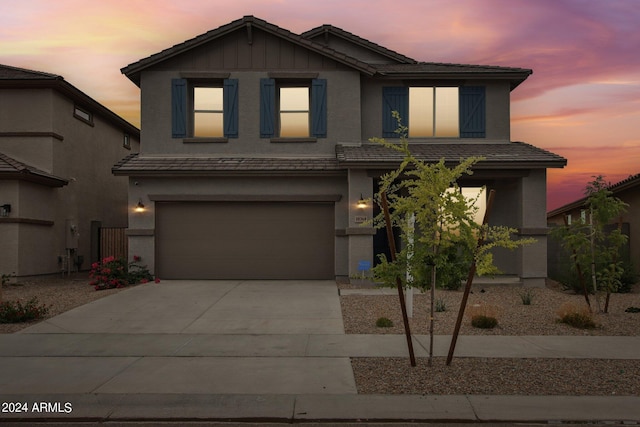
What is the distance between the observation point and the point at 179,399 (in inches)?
254

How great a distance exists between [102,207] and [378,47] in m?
13.4

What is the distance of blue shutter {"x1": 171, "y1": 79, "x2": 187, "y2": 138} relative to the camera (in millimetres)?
18016

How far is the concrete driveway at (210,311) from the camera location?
35.0 feet

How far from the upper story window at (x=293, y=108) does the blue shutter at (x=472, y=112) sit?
16.0 feet

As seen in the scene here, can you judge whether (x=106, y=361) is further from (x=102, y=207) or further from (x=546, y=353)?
(x=102, y=207)

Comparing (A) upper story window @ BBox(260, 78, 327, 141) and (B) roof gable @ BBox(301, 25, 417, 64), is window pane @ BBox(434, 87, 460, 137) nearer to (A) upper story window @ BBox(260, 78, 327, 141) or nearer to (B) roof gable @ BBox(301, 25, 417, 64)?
(B) roof gable @ BBox(301, 25, 417, 64)

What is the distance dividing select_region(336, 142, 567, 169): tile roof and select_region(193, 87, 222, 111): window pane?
4385 millimetres

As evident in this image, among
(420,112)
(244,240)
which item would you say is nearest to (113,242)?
(244,240)

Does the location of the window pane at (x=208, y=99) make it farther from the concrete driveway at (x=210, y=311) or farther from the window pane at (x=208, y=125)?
the concrete driveway at (x=210, y=311)

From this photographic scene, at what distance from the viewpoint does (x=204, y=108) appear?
725 inches

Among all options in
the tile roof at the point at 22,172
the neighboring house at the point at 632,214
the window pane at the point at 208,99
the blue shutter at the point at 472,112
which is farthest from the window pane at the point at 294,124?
the neighboring house at the point at 632,214

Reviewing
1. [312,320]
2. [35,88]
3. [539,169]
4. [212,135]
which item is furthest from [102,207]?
[539,169]

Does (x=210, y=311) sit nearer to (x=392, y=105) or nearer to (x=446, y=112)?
(x=392, y=105)

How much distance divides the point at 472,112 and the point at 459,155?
3.16 metres
